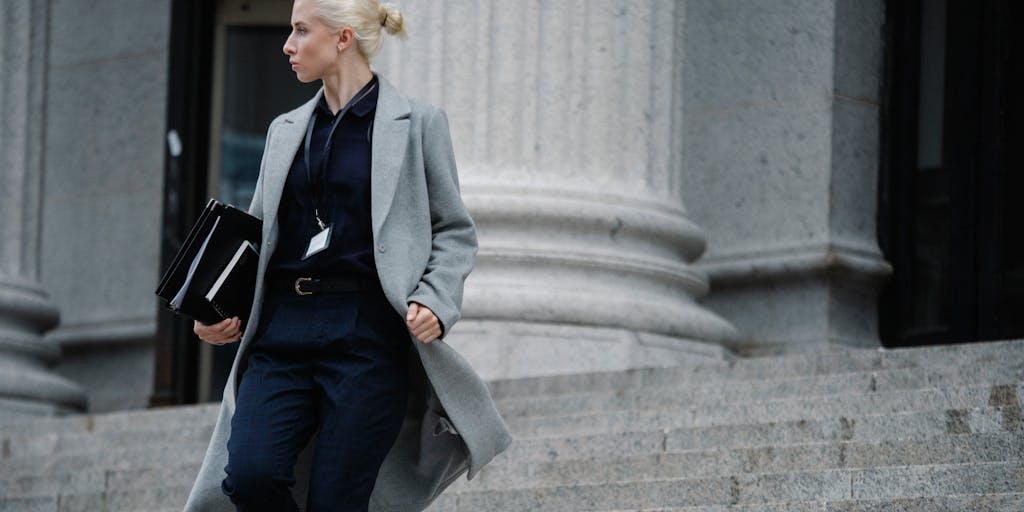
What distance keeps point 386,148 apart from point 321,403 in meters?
0.69

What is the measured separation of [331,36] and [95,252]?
369 inches

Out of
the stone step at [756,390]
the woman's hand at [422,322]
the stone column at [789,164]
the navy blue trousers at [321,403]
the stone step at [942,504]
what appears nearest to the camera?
the navy blue trousers at [321,403]

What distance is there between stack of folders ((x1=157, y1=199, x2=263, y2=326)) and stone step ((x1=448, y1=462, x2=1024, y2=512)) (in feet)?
6.28

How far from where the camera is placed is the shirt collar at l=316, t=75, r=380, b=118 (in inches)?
213

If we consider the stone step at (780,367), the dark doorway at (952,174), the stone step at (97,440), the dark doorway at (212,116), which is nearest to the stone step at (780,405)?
the stone step at (780,367)

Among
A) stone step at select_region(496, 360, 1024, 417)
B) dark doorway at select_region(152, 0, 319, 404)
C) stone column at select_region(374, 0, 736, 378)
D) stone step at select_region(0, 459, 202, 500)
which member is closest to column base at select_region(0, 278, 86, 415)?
dark doorway at select_region(152, 0, 319, 404)

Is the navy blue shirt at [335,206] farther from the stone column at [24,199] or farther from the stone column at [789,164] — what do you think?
the stone column at [24,199]

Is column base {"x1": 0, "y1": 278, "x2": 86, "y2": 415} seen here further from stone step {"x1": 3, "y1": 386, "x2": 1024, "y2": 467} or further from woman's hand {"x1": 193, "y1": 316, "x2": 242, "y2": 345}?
woman's hand {"x1": 193, "y1": 316, "x2": 242, "y2": 345}

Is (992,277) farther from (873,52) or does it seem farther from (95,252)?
(95,252)

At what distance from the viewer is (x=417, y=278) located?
17.1 feet

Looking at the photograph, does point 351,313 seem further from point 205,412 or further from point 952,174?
point 952,174

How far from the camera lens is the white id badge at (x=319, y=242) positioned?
5141 millimetres

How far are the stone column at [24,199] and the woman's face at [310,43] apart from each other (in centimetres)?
720

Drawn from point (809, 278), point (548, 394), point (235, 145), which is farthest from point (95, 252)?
point (548, 394)
